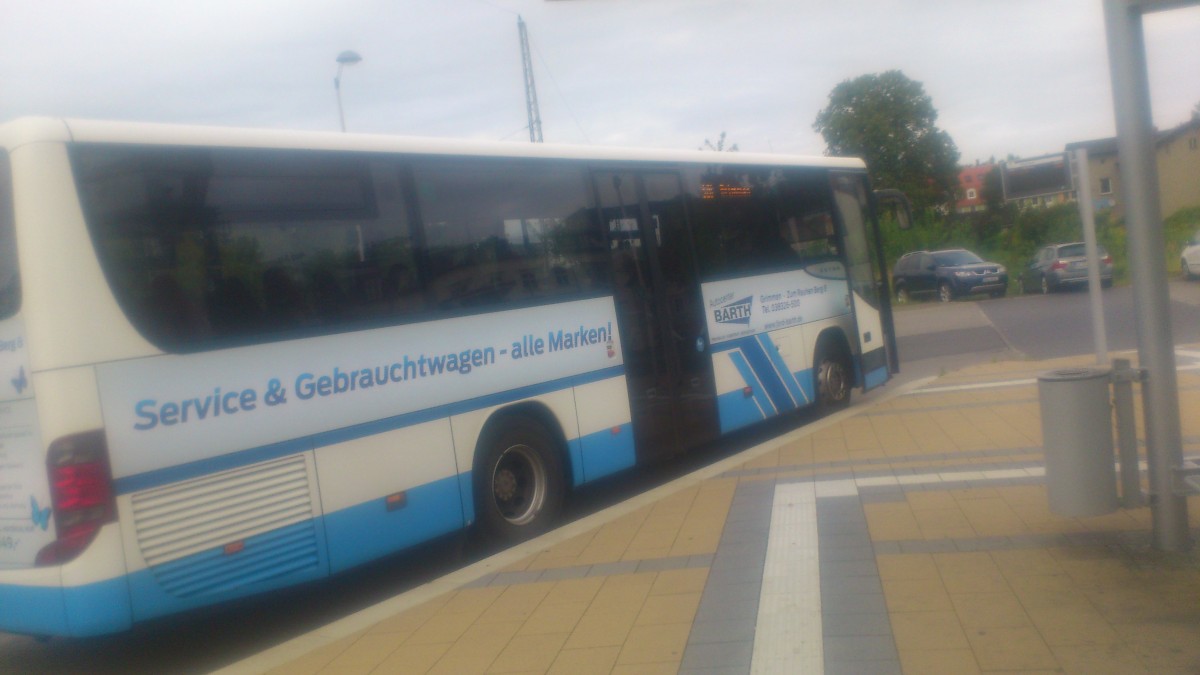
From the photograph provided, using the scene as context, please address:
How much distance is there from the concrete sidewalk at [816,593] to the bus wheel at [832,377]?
4066 millimetres

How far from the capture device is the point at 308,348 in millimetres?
6492

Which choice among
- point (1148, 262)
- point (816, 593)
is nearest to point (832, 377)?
point (1148, 262)

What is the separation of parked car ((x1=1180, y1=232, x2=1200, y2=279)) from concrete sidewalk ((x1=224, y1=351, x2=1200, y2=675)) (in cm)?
2877

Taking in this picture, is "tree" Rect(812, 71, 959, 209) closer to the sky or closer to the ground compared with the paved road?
closer to the sky

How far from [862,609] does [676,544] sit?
6.06 ft

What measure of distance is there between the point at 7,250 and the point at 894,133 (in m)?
70.4

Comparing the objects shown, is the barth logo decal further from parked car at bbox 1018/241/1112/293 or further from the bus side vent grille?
parked car at bbox 1018/241/1112/293

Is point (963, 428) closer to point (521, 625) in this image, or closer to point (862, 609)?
point (862, 609)

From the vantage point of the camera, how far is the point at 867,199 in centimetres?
1412

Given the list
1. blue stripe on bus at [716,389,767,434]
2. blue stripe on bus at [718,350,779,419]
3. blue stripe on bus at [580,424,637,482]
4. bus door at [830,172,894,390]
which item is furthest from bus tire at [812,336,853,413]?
blue stripe on bus at [580,424,637,482]

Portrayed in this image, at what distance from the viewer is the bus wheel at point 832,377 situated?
12719mm

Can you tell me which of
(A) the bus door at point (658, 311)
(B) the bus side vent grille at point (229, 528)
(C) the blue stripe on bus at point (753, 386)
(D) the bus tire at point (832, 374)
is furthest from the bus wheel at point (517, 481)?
(D) the bus tire at point (832, 374)

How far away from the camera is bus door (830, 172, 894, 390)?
13.5 metres

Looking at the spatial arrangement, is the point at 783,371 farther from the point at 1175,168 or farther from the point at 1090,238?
the point at 1175,168
